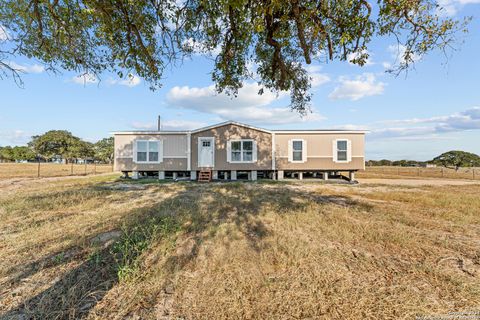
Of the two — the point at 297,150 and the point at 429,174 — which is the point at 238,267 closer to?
the point at 297,150

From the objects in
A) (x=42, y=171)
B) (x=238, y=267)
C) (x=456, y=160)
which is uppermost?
(x=456, y=160)

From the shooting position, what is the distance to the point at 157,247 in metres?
3.26

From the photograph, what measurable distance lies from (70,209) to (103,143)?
7145 centimetres

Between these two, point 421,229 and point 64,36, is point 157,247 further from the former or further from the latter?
point 64,36

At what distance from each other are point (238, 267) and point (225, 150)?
11.9 metres

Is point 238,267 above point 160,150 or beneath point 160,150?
beneath

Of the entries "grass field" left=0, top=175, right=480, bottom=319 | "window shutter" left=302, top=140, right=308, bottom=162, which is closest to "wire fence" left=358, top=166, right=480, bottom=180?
"window shutter" left=302, top=140, right=308, bottom=162

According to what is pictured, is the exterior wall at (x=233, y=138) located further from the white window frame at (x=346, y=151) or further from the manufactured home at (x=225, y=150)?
the white window frame at (x=346, y=151)

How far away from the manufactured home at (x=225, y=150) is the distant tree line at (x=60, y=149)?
22.2m

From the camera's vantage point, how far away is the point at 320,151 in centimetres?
1417

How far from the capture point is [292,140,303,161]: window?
14328 mm

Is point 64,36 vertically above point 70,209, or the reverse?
point 64,36

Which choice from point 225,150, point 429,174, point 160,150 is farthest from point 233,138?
point 429,174

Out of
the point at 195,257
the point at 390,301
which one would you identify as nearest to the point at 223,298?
the point at 195,257
